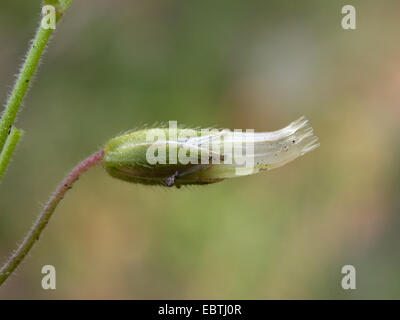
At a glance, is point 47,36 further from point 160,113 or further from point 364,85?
point 364,85

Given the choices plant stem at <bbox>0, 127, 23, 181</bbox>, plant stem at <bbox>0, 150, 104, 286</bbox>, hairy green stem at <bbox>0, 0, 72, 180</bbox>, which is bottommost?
plant stem at <bbox>0, 150, 104, 286</bbox>

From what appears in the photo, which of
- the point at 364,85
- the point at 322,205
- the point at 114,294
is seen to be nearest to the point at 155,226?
the point at 114,294

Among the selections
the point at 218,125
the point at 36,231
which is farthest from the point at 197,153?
the point at 218,125

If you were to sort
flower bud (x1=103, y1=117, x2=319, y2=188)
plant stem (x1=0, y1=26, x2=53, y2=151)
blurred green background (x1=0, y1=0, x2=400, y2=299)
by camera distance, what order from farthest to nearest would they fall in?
blurred green background (x1=0, y1=0, x2=400, y2=299), flower bud (x1=103, y1=117, x2=319, y2=188), plant stem (x1=0, y1=26, x2=53, y2=151)

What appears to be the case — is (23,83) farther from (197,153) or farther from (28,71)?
(197,153)

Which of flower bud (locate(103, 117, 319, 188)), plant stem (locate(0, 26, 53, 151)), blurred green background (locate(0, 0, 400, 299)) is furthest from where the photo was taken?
blurred green background (locate(0, 0, 400, 299))

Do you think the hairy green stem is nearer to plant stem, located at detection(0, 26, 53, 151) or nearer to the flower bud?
plant stem, located at detection(0, 26, 53, 151)

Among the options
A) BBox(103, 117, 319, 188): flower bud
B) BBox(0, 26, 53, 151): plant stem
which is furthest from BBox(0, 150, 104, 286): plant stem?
BBox(0, 26, 53, 151): plant stem
